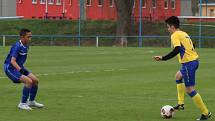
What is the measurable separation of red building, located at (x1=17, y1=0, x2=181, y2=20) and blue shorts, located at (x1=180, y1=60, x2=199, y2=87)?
63.7 m

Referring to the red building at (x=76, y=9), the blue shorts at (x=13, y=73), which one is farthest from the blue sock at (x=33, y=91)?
the red building at (x=76, y=9)

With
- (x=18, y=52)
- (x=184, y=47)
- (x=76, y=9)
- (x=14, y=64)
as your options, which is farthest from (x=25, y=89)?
(x=76, y=9)

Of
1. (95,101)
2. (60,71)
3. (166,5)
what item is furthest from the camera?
(166,5)

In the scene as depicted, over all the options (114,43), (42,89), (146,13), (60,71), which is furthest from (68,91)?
(146,13)

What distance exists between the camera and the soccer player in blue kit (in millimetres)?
14359

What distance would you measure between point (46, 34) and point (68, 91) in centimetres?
4704

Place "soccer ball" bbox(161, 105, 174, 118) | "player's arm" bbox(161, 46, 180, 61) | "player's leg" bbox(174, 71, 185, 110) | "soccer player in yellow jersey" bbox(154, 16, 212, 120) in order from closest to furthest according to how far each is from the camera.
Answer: "player's arm" bbox(161, 46, 180, 61) → "soccer player in yellow jersey" bbox(154, 16, 212, 120) → "soccer ball" bbox(161, 105, 174, 118) → "player's leg" bbox(174, 71, 185, 110)

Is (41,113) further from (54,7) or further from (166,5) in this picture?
(166,5)

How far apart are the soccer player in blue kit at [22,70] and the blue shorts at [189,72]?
341 cm

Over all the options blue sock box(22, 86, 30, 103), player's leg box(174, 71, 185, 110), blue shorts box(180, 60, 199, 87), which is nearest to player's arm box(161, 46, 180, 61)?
blue shorts box(180, 60, 199, 87)

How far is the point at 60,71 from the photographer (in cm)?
2614

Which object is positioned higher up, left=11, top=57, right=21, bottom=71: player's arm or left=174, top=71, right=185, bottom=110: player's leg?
left=11, top=57, right=21, bottom=71: player's arm

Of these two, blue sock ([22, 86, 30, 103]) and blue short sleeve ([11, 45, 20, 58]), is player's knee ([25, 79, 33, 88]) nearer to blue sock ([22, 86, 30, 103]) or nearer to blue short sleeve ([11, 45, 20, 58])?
blue sock ([22, 86, 30, 103])

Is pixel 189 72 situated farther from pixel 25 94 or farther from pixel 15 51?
pixel 15 51
